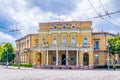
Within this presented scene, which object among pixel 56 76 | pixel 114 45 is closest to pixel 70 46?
pixel 114 45

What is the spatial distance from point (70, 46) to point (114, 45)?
971cm

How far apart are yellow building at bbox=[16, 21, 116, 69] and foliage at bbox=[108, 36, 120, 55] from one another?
2.44 m

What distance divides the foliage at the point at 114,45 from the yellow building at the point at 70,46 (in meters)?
2.44

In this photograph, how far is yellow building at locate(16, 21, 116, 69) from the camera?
64.2 m

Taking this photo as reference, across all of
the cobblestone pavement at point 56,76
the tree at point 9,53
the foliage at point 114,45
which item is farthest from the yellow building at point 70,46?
the cobblestone pavement at point 56,76

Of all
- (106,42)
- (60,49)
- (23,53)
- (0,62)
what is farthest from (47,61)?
(0,62)

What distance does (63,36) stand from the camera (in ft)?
219

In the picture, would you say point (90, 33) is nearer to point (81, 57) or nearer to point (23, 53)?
point (81, 57)

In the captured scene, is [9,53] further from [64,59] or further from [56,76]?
[56,76]

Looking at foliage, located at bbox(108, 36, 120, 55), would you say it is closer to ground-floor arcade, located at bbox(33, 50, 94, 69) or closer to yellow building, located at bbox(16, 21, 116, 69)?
yellow building, located at bbox(16, 21, 116, 69)

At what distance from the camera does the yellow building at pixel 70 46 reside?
211 feet

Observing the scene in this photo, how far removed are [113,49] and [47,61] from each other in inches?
594

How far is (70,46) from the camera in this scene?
6469cm

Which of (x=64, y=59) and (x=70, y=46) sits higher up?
(x=70, y=46)
